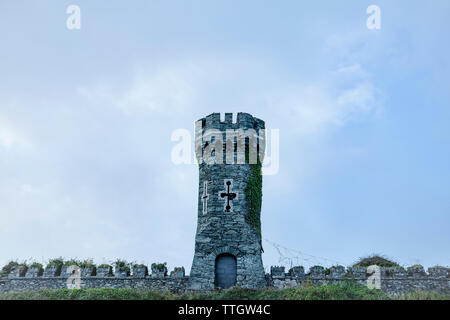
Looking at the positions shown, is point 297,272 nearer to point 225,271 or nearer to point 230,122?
point 225,271

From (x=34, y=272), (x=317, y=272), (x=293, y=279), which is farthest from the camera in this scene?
(x=34, y=272)

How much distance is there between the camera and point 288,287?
20.1 meters

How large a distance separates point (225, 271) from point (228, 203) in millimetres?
A: 2915

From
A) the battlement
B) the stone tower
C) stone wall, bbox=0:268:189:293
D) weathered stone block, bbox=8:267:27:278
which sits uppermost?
the battlement

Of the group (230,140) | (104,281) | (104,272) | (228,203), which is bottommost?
(104,281)

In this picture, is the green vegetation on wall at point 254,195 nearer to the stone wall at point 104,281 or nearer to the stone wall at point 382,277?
the stone wall at point 382,277

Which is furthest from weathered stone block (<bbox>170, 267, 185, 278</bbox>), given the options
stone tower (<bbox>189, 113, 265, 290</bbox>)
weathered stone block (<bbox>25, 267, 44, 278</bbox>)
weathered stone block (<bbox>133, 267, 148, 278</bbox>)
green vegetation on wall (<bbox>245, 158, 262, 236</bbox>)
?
→ weathered stone block (<bbox>25, 267, 44, 278</bbox>)

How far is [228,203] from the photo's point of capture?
21.0m

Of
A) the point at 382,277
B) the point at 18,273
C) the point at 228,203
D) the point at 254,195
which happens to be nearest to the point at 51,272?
the point at 18,273

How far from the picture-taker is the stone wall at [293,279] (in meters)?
20.0

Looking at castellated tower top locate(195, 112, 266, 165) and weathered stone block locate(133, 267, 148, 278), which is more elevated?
castellated tower top locate(195, 112, 266, 165)

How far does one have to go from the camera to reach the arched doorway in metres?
19.8

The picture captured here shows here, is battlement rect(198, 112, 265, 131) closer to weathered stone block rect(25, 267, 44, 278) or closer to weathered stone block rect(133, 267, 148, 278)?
weathered stone block rect(133, 267, 148, 278)

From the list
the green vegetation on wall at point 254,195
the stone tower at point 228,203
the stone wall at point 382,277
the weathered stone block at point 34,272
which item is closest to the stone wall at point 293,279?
the stone wall at point 382,277
